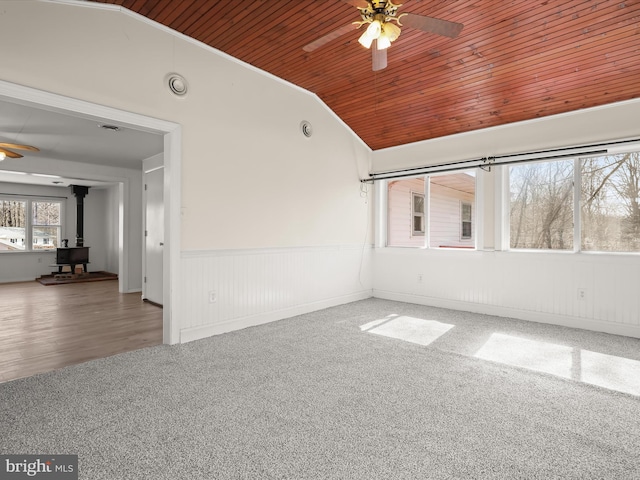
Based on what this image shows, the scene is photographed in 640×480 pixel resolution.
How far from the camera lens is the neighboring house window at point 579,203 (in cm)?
392

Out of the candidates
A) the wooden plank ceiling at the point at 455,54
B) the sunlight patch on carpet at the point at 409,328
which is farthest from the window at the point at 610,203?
the sunlight patch on carpet at the point at 409,328

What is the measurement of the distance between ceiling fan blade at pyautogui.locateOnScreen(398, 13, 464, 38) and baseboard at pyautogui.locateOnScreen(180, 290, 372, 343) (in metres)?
3.27

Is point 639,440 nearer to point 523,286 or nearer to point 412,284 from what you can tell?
point 523,286

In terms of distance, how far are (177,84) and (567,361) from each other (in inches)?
175

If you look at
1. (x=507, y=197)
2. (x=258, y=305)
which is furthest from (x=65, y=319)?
(x=507, y=197)

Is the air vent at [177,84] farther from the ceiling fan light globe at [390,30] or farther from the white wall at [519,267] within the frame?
the white wall at [519,267]

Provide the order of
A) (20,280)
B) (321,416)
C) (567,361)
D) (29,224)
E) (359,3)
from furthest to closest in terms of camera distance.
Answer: (29,224) → (20,280) → (567,361) → (359,3) → (321,416)

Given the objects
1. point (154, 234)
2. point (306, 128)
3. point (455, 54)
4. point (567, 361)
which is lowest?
point (567, 361)

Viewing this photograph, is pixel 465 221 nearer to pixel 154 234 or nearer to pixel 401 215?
pixel 401 215

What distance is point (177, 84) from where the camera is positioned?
3.40 metres

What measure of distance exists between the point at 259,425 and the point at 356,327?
7.34 feet

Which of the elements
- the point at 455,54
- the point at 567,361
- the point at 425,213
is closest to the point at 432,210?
the point at 425,213

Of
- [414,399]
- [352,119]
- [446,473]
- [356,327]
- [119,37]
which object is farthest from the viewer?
[352,119]

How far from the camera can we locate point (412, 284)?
18.2ft
